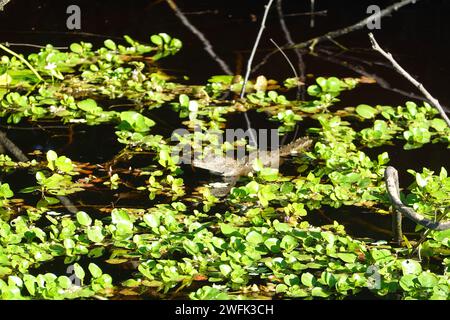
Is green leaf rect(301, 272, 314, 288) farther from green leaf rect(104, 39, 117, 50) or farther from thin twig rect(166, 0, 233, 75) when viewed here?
green leaf rect(104, 39, 117, 50)

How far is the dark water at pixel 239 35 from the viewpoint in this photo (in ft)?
15.4

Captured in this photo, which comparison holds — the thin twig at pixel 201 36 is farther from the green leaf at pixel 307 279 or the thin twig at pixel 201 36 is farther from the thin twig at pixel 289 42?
the green leaf at pixel 307 279

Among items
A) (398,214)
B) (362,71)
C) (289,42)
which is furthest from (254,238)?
(289,42)

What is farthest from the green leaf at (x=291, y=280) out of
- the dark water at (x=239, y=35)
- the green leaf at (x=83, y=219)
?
the dark water at (x=239, y=35)

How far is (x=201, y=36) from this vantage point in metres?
6.29

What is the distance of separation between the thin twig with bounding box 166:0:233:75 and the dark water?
33mm

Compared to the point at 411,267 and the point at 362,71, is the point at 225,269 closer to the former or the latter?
the point at 411,267

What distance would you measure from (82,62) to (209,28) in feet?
3.87

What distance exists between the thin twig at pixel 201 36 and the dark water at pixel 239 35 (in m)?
0.03

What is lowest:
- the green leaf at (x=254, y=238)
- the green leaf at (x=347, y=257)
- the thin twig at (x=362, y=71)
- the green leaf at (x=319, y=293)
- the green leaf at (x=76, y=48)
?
the green leaf at (x=319, y=293)

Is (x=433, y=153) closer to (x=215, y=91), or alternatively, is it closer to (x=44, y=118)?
(x=215, y=91)

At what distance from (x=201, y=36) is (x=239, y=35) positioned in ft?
0.84

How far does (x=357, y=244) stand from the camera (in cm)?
350

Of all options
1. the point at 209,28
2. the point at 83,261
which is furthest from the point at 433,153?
the point at 209,28
